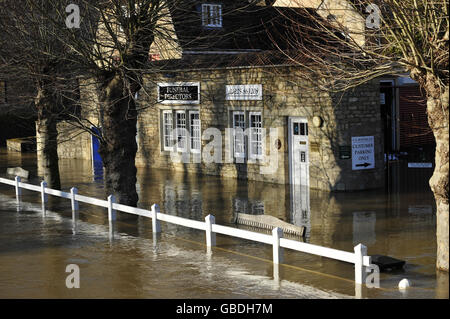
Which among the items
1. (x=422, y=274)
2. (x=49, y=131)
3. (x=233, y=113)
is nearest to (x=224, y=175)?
(x=233, y=113)

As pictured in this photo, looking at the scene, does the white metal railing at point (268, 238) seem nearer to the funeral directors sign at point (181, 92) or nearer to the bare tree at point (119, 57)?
the bare tree at point (119, 57)

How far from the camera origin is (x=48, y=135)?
23828 millimetres

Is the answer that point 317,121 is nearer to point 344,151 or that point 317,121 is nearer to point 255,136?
point 344,151

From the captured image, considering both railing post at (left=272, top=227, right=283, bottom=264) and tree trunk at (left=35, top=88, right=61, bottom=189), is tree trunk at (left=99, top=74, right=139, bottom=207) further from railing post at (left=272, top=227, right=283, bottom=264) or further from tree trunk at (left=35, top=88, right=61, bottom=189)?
railing post at (left=272, top=227, right=283, bottom=264)

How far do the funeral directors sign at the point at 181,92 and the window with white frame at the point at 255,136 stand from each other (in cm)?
310

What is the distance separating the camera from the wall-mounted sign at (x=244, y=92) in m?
25.1

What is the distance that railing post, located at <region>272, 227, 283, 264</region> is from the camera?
1340 cm

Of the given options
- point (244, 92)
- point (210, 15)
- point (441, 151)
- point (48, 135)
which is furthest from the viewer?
point (210, 15)

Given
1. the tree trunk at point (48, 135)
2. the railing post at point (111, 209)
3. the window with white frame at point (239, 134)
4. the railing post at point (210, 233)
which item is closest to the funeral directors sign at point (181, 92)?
the window with white frame at point (239, 134)

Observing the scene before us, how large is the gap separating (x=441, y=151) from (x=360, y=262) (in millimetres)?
2358

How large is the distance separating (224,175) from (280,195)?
497 centimetres

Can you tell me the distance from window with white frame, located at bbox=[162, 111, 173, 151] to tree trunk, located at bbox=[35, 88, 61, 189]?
22.0ft

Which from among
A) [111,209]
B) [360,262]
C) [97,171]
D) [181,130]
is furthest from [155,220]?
[97,171]

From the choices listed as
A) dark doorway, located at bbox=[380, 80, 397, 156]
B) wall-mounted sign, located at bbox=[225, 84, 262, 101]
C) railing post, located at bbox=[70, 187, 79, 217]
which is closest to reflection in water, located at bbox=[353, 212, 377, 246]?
wall-mounted sign, located at bbox=[225, 84, 262, 101]
